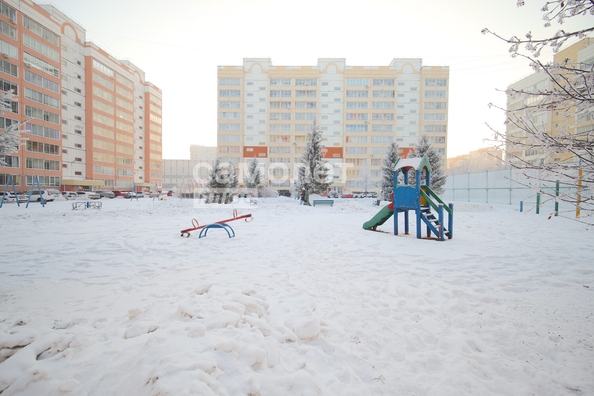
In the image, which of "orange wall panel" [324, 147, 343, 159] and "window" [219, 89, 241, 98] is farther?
"window" [219, 89, 241, 98]

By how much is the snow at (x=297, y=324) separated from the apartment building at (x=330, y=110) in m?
60.7

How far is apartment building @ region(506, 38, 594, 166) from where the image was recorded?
127 inches

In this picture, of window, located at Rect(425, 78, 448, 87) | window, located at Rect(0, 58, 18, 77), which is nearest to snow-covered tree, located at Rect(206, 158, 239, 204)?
window, located at Rect(0, 58, 18, 77)

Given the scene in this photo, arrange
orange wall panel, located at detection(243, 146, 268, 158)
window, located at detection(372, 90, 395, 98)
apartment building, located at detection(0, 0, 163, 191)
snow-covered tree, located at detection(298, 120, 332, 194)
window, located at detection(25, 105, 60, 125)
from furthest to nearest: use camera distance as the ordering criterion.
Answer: window, located at detection(372, 90, 395, 98)
orange wall panel, located at detection(243, 146, 268, 158)
window, located at detection(25, 105, 60, 125)
apartment building, located at detection(0, 0, 163, 191)
snow-covered tree, located at detection(298, 120, 332, 194)

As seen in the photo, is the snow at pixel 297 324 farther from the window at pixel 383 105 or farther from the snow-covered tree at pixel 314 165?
the window at pixel 383 105

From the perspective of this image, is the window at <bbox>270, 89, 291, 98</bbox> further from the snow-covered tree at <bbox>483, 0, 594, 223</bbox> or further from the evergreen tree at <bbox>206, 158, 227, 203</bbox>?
the snow-covered tree at <bbox>483, 0, 594, 223</bbox>

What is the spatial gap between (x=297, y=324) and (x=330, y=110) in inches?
2680

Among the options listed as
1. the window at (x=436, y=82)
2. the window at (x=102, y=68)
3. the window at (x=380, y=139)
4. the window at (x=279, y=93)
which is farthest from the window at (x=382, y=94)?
the window at (x=102, y=68)

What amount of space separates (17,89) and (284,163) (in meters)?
46.7

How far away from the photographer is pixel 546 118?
5056cm

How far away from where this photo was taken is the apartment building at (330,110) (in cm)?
6581

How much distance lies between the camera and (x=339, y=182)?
64688mm

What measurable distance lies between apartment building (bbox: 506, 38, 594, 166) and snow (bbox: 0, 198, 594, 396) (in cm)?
202

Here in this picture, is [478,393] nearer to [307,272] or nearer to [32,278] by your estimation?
[307,272]
